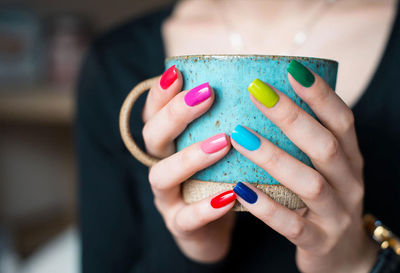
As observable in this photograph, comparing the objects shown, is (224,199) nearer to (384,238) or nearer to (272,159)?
(272,159)

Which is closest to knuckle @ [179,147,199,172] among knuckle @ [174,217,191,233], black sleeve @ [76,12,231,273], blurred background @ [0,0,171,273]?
knuckle @ [174,217,191,233]

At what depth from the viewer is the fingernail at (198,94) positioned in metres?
0.38

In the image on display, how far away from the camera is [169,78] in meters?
0.41

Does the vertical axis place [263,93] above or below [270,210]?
above

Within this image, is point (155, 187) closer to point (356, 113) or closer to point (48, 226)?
point (356, 113)

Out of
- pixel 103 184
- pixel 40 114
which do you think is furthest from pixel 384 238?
pixel 40 114

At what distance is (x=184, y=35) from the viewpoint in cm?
85

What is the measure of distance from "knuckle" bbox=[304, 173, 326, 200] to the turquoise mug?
0.02 m

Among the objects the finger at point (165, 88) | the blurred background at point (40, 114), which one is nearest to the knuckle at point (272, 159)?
the finger at point (165, 88)

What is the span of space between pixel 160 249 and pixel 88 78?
0.43 m

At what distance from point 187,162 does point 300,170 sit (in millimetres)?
108

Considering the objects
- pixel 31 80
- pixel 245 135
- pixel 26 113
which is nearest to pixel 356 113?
pixel 245 135

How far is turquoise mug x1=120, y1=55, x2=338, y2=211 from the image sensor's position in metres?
0.38

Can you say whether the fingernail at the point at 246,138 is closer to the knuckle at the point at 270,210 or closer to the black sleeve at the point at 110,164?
the knuckle at the point at 270,210
